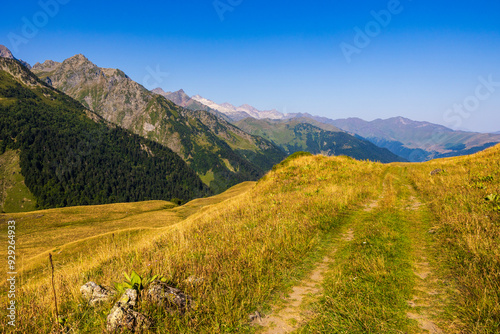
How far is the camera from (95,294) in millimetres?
5812

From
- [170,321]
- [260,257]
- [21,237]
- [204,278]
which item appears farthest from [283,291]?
[21,237]

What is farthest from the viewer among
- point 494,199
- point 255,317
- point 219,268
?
point 494,199

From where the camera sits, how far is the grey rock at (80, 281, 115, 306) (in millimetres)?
5734

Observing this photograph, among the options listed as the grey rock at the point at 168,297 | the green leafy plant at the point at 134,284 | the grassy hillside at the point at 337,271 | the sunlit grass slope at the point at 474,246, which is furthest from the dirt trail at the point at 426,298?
the green leafy plant at the point at 134,284

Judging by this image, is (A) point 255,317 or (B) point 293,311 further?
(B) point 293,311

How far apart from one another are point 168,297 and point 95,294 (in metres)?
2.04

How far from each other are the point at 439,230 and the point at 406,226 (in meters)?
1.42

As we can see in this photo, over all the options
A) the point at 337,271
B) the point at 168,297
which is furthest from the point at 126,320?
the point at 337,271

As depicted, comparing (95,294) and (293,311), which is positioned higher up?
(95,294)

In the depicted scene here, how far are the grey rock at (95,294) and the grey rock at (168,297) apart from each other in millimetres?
1241

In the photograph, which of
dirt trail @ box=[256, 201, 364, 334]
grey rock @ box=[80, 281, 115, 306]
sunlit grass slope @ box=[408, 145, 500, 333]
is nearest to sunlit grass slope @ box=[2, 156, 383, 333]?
grey rock @ box=[80, 281, 115, 306]

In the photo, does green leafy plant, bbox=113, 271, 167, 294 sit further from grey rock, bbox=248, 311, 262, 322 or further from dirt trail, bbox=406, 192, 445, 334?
dirt trail, bbox=406, 192, 445, 334

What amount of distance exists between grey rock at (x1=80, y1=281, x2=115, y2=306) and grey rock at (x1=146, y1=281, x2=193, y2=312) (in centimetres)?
124

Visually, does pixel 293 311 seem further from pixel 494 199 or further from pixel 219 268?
pixel 494 199
